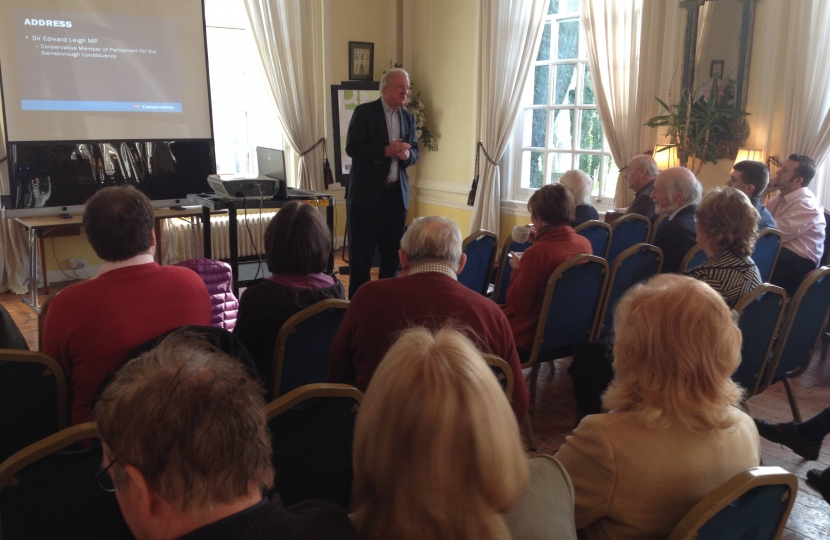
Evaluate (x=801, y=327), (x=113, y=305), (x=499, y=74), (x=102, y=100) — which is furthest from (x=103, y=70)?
(x=801, y=327)

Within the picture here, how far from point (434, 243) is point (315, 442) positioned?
2.74 feet

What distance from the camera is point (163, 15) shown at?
5828 millimetres

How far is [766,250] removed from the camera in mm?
3496

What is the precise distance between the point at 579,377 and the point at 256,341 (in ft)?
4.39

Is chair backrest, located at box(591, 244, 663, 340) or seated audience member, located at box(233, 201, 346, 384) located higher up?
seated audience member, located at box(233, 201, 346, 384)

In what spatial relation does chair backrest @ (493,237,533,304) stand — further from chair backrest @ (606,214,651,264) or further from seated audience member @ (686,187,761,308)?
seated audience member @ (686,187,761,308)

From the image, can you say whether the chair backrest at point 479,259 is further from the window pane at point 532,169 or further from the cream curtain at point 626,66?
the window pane at point 532,169

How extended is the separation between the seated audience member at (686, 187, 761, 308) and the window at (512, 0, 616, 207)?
3385mm

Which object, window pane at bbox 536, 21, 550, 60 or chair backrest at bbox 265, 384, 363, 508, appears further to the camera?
window pane at bbox 536, 21, 550, 60

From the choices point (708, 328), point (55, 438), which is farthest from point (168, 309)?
point (708, 328)

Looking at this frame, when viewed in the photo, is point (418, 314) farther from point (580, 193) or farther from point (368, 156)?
point (368, 156)

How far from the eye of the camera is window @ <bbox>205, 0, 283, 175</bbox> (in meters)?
6.53

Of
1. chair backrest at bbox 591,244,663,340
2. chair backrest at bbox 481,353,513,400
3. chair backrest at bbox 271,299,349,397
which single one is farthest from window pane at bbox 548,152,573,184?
chair backrest at bbox 481,353,513,400

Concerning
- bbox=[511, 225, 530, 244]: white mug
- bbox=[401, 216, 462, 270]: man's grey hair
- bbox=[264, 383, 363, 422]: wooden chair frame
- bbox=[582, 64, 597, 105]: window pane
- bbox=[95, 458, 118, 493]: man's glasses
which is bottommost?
bbox=[264, 383, 363, 422]: wooden chair frame
